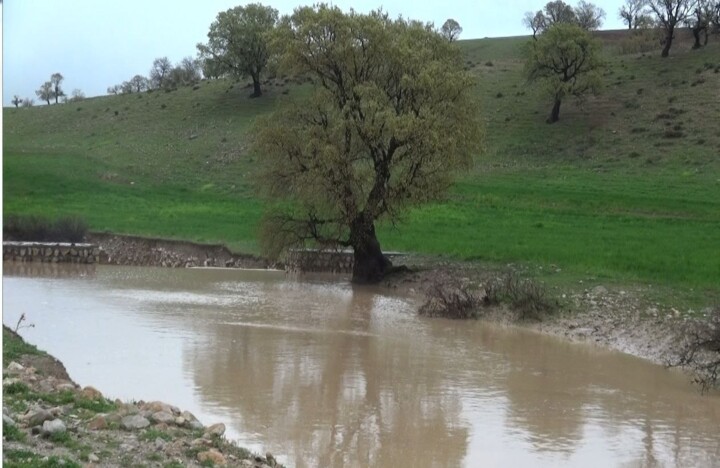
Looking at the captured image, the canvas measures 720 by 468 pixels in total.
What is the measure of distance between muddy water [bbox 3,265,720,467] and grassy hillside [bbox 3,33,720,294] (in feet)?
20.8

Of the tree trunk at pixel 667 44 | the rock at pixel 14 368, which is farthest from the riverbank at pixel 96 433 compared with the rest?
the tree trunk at pixel 667 44

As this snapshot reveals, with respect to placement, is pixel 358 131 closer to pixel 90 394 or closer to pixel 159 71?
pixel 90 394

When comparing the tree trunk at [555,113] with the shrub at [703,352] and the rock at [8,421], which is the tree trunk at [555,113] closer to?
the shrub at [703,352]

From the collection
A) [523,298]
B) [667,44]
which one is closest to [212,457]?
[523,298]

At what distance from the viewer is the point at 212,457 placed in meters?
8.12

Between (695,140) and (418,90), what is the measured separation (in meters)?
30.2

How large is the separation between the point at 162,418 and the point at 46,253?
2520 cm

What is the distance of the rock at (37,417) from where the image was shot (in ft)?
27.0

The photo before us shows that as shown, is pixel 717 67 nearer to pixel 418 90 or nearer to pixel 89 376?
pixel 418 90

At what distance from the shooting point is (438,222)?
119 feet

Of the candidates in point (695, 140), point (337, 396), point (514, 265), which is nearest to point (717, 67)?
point (695, 140)

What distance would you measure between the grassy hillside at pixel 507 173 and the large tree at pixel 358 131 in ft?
12.0

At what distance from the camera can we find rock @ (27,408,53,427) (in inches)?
324

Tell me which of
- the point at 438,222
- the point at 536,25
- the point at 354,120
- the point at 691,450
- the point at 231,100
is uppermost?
the point at 536,25
